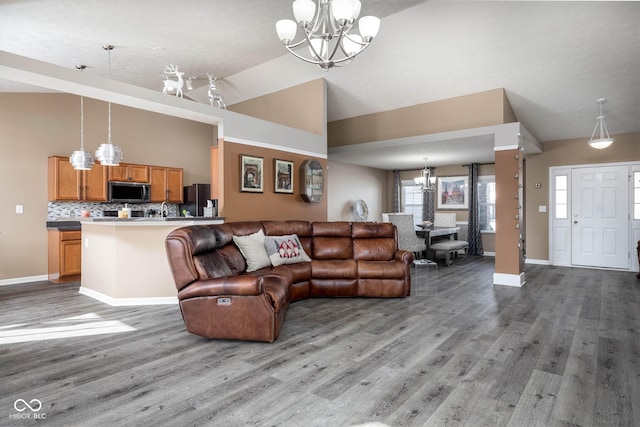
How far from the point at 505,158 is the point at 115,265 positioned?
5.54 metres

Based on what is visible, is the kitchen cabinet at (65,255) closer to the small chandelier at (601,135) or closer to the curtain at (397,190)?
the curtain at (397,190)

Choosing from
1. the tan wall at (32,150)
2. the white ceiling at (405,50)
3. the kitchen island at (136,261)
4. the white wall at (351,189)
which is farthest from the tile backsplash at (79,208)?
the white wall at (351,189)

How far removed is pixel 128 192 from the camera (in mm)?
6480

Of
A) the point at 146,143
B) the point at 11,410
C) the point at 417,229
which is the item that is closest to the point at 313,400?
the point at 11,410

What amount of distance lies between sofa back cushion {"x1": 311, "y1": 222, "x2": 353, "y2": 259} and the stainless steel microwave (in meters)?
3.61

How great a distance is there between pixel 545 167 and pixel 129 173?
8150mm

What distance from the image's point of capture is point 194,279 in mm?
3059

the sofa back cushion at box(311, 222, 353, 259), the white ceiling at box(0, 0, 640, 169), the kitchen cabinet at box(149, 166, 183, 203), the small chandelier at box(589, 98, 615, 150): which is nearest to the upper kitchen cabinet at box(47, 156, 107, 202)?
the kitchen cabinet at box(149, 166, 183, 203)

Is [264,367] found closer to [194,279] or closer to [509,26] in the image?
[194,279]

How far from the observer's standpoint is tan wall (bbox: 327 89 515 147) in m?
5.59

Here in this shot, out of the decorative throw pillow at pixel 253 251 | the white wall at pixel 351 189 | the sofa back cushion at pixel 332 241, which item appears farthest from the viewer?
the white wall at pixel 351 189

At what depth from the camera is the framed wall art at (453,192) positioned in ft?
30.3

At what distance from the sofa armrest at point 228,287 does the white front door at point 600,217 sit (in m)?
6.87

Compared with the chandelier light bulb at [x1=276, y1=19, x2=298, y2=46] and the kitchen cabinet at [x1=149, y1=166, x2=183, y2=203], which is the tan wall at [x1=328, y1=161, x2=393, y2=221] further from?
the chandelier light bulb at [x1=276, y1=19, x2=298, y2=46]
